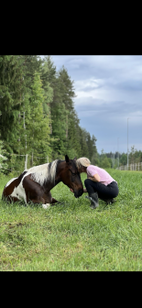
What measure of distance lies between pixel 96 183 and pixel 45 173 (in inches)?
45.8

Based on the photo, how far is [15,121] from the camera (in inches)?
757

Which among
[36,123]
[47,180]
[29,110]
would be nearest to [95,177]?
[47,180]

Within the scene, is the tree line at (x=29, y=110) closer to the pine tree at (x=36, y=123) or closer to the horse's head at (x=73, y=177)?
the pine tree at (x=36, y=123)

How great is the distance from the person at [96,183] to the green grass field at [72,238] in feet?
0.85

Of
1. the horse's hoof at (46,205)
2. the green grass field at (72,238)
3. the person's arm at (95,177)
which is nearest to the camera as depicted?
the green grass field at (72,238)

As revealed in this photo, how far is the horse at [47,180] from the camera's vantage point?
217 inches

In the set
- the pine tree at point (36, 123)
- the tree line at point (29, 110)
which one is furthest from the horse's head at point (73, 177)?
the pine tree at point (36, 123)

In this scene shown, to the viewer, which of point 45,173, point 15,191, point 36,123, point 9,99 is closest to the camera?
point 45,173

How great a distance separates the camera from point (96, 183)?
17.4 feet

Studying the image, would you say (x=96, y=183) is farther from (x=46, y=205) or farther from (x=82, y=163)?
(x=46, y=205)
